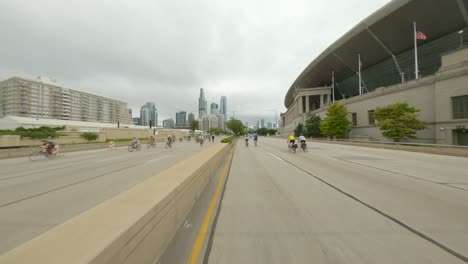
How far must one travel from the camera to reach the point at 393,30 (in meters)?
37.5

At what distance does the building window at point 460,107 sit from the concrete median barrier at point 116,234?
35292mm

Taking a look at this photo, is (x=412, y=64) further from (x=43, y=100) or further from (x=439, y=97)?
(x=43, y=100)

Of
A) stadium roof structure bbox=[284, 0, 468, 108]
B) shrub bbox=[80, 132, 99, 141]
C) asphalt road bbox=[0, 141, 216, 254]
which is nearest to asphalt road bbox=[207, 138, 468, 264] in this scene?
asphalt road bbox=[0, 141, 216, 254]

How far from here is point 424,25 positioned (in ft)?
117

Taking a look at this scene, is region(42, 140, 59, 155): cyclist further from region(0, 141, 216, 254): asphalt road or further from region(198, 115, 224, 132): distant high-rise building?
region(198, 115, 224, 132): distant high-rise building

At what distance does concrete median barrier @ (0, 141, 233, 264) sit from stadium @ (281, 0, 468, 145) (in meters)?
34.8

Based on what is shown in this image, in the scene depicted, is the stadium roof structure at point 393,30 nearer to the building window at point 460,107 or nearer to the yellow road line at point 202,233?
the building window at point 460,107

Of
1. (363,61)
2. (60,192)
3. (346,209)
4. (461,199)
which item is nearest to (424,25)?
(363,61)

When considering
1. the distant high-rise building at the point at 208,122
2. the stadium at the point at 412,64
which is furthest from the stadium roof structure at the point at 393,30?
the distant high-rise building at the point at 208,122

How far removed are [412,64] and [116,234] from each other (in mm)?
61122

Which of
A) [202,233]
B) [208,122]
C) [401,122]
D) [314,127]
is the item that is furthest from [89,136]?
[208,122]

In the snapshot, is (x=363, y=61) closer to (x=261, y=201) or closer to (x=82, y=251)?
(x=261, y=201)

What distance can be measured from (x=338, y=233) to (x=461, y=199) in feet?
14.7

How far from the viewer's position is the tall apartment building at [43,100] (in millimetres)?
82162
